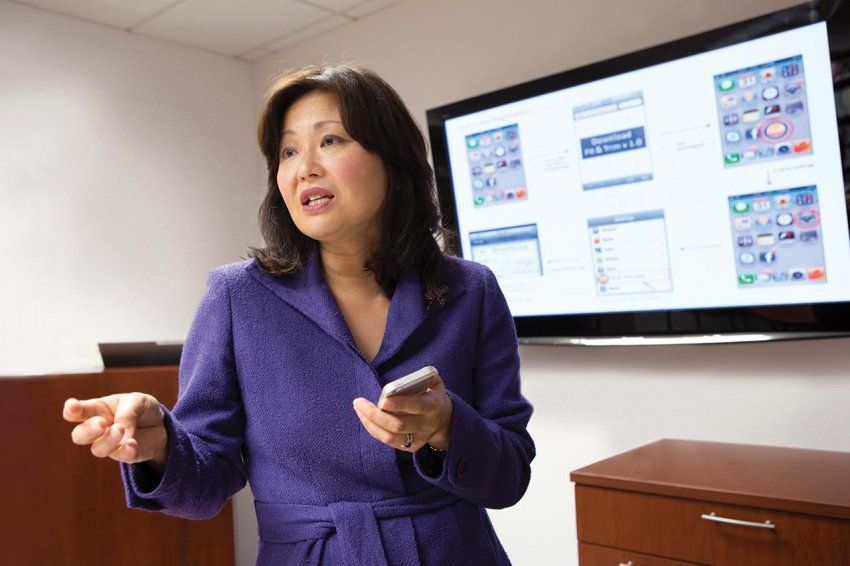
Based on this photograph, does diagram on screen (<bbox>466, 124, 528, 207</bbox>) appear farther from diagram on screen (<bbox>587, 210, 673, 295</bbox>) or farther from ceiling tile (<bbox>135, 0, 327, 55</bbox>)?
ceiling tile (<bbox>135, 0, 327, 55</bbox>)

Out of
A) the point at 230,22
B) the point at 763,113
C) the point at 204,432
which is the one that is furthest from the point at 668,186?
the point at 230,22

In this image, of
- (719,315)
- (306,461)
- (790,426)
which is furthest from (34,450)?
(790,426)

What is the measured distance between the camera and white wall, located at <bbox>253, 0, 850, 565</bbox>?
2375mm

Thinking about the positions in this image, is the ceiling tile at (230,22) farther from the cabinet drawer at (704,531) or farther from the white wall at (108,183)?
the cabinet drawer at (704,531)

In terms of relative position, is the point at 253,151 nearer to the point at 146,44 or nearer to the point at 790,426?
the point at 146,44

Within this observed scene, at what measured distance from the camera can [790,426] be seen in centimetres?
237

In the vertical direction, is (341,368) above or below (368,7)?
below

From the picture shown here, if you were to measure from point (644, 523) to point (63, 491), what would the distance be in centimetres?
163

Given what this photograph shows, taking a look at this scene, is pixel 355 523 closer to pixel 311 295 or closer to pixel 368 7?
pixel 311 295

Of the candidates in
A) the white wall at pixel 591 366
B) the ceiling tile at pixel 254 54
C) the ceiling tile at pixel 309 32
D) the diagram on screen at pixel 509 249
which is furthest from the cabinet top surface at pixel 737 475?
the ceiling tile at pixel 254 54

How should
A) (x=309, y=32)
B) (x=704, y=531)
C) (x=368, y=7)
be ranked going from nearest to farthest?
(x=704, y=531) → (x=368, y=7) → (x=309, y=32)

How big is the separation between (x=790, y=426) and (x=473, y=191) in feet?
4.27

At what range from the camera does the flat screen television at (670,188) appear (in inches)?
85.7

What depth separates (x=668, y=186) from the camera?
2.47 metres
